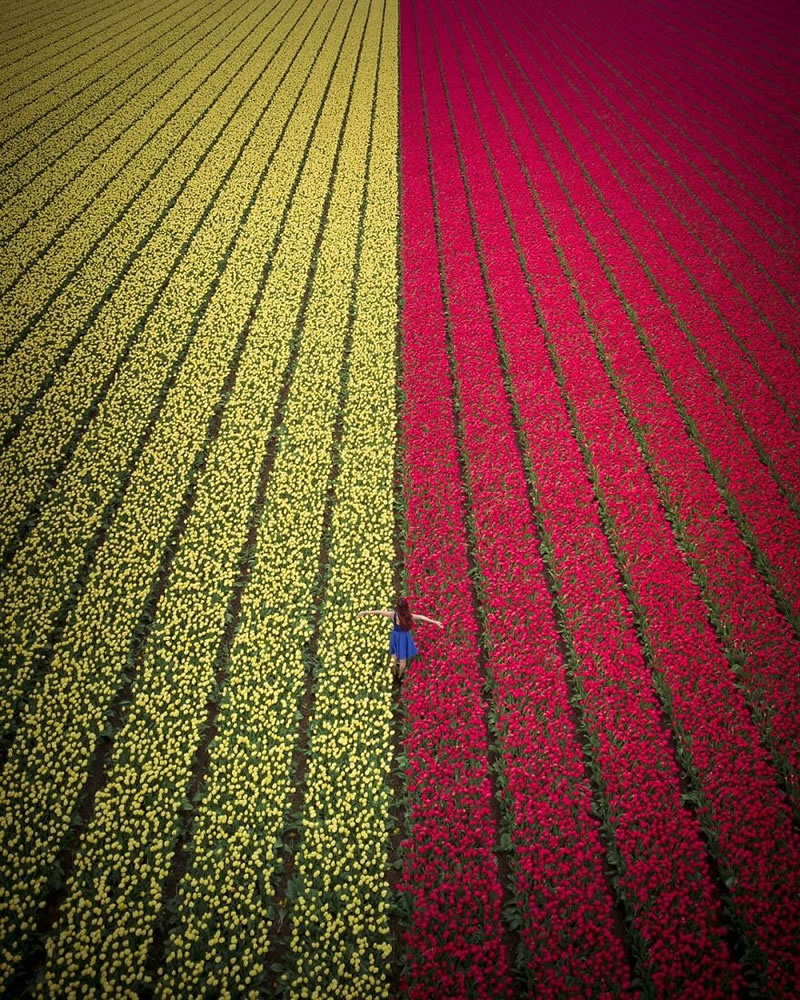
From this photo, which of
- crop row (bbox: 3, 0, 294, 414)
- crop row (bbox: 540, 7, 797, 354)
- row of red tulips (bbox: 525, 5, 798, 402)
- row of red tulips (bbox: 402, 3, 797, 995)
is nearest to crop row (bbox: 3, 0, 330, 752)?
crop row (bbox: 3, 0, 294, 414)

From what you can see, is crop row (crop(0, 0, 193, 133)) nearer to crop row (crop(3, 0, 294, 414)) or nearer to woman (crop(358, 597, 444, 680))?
crop row (crop(3, 0, 294, 414))

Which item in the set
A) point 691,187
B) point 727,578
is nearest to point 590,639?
point 727,578

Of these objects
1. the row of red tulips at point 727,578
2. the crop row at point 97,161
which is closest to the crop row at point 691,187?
the row of red tulips at point 727,578

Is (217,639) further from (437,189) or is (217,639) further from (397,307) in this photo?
(437,189)

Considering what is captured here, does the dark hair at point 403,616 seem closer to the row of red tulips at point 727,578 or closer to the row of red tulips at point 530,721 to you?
the row of red tulips at point 530,721

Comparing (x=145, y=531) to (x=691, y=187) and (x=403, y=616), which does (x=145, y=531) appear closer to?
(x=403, y=616)

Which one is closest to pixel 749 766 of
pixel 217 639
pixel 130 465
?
pixel 217 639
